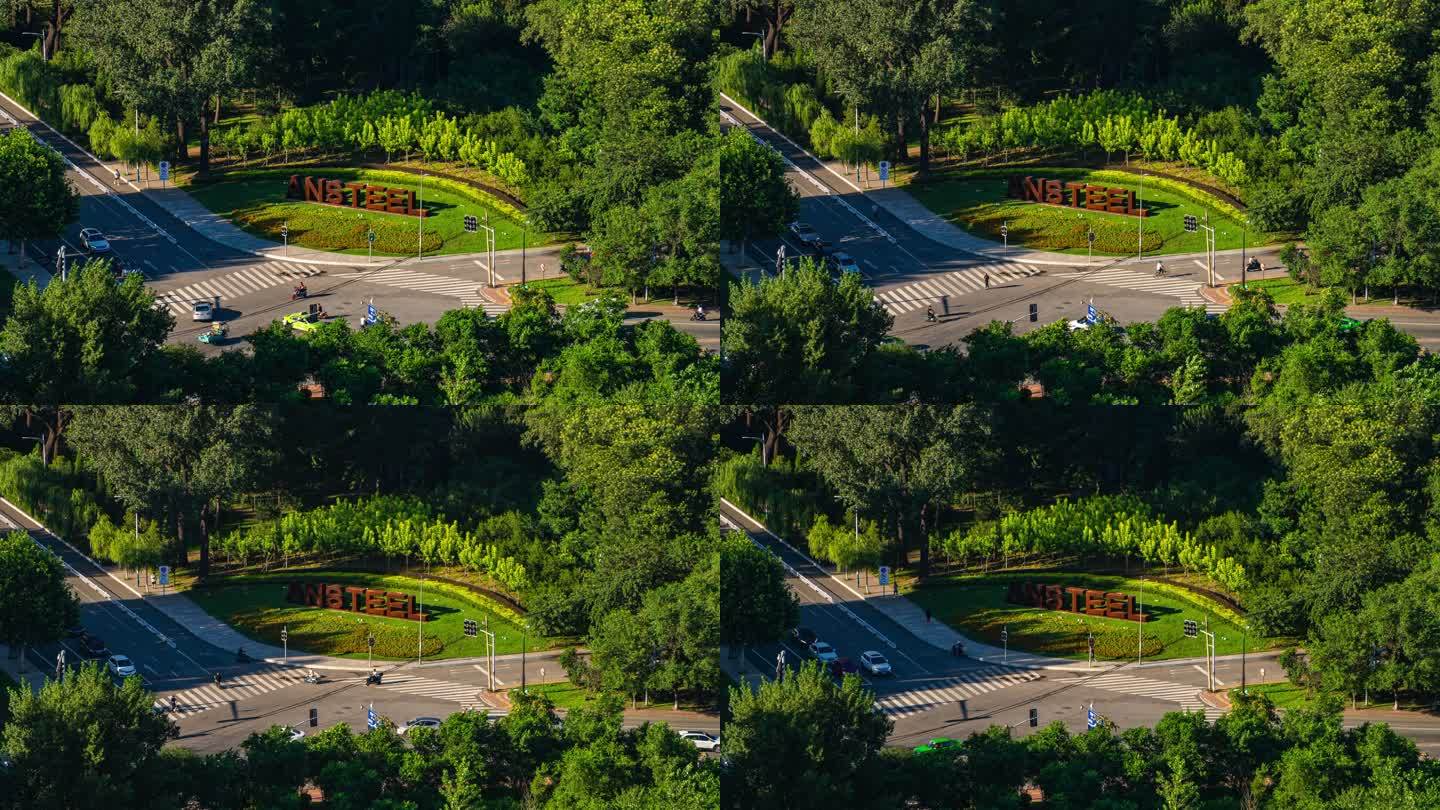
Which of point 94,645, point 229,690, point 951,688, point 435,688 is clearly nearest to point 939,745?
point 951,688

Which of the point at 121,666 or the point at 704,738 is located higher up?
the point at 121,666

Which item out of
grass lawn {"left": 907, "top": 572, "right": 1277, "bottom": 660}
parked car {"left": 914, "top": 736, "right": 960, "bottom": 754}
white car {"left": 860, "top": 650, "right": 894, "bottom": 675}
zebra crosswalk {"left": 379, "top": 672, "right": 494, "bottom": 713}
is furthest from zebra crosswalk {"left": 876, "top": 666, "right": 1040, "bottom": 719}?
zebra crosswalk {"left": 379, "top": 672, "right": 494, "bottom": 713}

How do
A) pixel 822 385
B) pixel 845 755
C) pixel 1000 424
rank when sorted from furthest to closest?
pixel 822 385 < pixel 1000 424 < pixel 845 755

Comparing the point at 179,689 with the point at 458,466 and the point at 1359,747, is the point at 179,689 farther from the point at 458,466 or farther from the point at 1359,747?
the point at 1359,747

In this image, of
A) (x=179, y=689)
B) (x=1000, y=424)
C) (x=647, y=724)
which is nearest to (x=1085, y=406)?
(x=1000, y=424)

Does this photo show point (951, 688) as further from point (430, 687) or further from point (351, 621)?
point (351, 621)

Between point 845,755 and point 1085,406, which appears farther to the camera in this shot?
point 1085,406

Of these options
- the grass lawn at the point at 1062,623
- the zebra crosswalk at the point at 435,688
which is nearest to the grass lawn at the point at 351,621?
the zebra crosswalk at the point at 435,688
